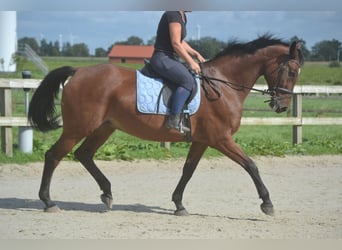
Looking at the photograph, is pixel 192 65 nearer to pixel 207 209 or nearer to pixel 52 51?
pixel 207 209

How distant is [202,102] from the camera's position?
623cm

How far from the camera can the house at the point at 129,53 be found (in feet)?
101

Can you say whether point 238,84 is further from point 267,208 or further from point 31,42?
point 31,42

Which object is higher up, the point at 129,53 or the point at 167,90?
the point at 129,53

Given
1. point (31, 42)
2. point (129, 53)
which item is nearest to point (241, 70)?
point (129, 53)

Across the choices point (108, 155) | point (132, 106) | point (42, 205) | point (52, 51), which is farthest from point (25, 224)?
point (52, 51)

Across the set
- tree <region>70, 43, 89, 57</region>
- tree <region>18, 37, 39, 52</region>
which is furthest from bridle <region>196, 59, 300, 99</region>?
tree <region>18, 37, 39, 52</region>

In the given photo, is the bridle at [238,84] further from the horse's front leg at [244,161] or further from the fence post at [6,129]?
the fence post at [6,129]

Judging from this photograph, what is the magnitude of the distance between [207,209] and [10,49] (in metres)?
31.5

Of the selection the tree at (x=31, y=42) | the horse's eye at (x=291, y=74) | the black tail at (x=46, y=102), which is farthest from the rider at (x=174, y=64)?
the tree at (x=31, y=42)

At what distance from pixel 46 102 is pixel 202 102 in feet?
6.69

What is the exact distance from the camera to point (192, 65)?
6156 millimetres

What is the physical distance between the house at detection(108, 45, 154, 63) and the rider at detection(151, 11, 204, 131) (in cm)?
2278

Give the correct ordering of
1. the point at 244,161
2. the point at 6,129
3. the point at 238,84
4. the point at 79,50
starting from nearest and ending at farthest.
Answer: the point at 244,161
the point at 238,84
the point at 6,129
the point at 79,50
